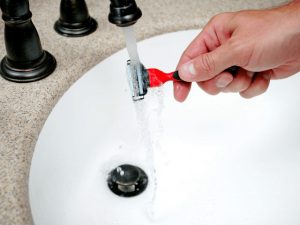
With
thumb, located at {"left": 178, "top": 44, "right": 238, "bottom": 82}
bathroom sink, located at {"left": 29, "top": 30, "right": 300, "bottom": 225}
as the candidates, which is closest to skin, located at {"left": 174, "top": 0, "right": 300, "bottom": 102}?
thumb, located at {"left": 178, "top": 44, "right": 238, "bottom": 82}

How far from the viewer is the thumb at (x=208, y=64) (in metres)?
0.46

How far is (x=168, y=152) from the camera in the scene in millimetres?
604

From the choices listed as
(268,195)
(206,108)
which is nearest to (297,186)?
(268,195)

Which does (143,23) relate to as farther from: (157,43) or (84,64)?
(84,64)

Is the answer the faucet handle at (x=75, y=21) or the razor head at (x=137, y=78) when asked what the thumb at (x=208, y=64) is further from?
the faucet handle at (x=75, y=21)

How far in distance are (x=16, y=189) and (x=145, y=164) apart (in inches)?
10.1

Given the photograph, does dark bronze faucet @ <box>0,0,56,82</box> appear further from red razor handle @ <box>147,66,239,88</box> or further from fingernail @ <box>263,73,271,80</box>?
fingernail @ <box>263,73,271,80</box>

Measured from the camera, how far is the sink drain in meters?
0.55

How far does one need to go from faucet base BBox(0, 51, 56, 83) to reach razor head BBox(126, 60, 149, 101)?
14 cm

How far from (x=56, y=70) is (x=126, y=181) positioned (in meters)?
0.19

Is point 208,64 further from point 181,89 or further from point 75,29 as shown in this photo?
point 75,29

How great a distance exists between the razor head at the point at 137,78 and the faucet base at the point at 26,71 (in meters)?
0.14

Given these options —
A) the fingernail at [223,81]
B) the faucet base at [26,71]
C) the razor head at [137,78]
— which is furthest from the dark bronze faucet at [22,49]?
the fingernail at [223,81]

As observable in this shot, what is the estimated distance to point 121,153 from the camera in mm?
601
